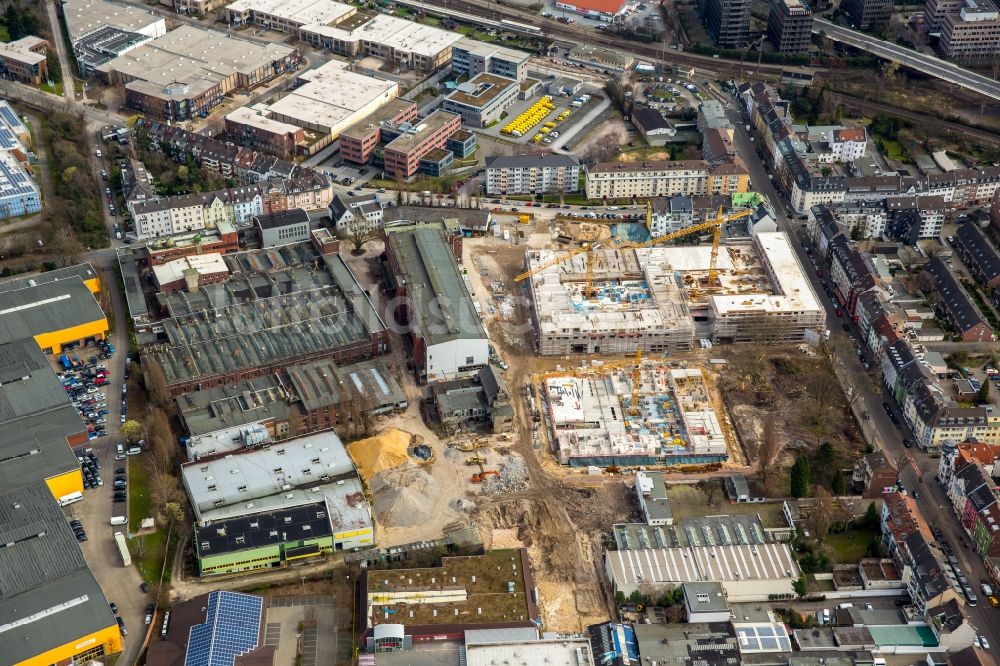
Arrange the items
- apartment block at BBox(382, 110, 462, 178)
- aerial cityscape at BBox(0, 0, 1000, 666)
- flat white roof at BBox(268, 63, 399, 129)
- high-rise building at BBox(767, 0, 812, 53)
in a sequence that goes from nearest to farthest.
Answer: aerial cityscape at BBox(0, 0, 1000, 666) → apartment block at BBox(382, 110, 462, 178) → flat white roof at BBox(268, 63, 399, 129) → high-rise building at BBox(767, 0, 812, 53)

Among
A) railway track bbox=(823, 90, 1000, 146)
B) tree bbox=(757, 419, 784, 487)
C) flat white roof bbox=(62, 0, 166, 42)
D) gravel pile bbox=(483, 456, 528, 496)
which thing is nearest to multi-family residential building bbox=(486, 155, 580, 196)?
railway track bbox=(823, 90, 1000, 146)

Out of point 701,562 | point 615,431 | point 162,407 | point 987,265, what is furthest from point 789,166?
point 162,407

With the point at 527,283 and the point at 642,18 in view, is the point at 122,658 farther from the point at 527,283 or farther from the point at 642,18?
the point at 642,18

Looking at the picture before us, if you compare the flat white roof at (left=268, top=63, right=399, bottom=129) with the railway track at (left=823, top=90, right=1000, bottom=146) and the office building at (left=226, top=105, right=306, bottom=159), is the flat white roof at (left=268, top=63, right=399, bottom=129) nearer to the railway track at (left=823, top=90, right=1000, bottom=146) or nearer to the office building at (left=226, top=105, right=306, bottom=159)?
the office building at (left=226, top=105, right=306, bottom=159)

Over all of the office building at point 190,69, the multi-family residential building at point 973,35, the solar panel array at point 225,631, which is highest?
the multi-family residential building at point 973,35

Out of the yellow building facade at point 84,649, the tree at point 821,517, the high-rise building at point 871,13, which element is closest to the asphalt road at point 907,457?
the tree at point 821,517

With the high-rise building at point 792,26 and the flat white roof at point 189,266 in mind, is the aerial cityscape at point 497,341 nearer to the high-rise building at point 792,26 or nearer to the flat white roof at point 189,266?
the flat white roof at point 189,266

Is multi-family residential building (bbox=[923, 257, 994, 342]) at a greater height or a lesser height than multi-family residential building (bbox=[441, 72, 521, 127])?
greater
